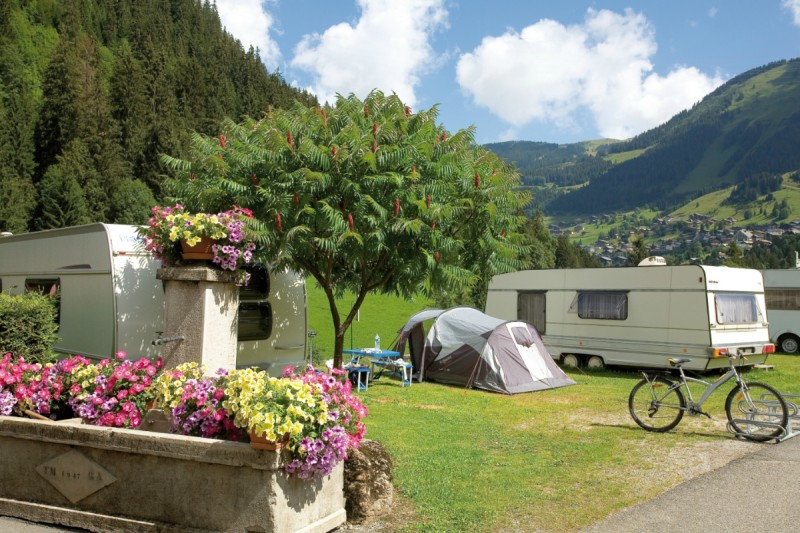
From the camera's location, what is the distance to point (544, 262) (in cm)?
6388

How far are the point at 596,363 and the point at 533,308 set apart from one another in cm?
247

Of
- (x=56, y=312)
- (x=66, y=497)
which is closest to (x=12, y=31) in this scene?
(x=56, y=312)

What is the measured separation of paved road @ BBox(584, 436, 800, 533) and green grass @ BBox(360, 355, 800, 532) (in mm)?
235

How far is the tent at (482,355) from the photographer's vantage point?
13766 mm

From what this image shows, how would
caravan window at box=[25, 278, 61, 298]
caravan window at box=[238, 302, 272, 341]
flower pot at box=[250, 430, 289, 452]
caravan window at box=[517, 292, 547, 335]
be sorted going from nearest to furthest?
flower pot at box=[250, 430, 289, 452] → caravan window at box=[238, 302, 272, 341] → caravan window at box=[25, 278, 61, 298] → caravan window at box=[517, 292, 547, 335]

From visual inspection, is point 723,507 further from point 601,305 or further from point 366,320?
point 366,320

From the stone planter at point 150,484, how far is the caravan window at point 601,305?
13796 millimetres

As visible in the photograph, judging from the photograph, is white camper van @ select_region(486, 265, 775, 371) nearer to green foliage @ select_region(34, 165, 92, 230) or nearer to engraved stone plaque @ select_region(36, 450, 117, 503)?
engraved stone plaque @ select_region(36, 450, 117, 503)

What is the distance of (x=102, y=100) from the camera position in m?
70.1

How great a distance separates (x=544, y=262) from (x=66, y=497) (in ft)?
201

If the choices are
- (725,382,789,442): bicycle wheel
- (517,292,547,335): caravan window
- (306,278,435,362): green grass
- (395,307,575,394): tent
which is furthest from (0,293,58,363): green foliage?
(517,292,547,335): caravan window

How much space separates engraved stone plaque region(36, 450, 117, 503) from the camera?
4.84 meters

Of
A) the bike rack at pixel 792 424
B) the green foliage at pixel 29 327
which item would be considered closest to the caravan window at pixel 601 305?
the bike rack at pixel 792 424

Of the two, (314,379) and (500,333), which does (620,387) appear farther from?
(314,379)
